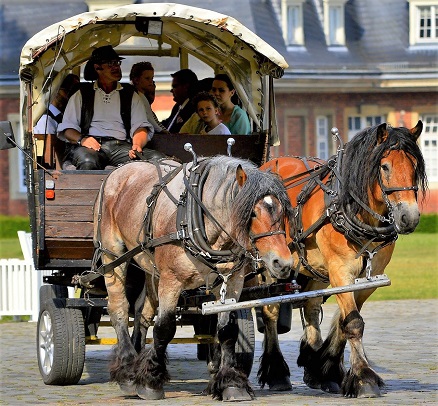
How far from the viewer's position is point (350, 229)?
368 inches

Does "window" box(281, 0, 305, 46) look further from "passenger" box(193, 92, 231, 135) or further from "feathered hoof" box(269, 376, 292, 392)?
"feathered hoof" box(269, 376, 292, 392)

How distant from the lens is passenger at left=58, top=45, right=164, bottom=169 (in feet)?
35.4

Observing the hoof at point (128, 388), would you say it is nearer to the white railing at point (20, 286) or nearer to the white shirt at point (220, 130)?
the white shirt at point (220, 130)

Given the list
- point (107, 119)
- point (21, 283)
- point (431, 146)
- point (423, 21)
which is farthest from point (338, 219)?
point (431, 146)

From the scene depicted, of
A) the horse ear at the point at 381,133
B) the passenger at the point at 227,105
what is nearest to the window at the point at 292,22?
the passenger at the point at 227,105

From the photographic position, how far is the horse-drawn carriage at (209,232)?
28.8 ft

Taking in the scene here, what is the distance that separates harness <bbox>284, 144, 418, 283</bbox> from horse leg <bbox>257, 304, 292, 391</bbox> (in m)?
0.61

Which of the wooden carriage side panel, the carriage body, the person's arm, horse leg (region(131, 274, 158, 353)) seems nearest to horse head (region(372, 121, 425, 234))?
the carriage body

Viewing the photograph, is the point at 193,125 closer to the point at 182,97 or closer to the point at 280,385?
the point at 182,97

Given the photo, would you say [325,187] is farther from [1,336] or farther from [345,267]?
[1,336]

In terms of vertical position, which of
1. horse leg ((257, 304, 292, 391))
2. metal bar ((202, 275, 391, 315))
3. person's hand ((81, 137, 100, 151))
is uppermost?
person's hand ((81, 137, 100, 151))

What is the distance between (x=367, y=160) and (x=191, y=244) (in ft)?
4.93

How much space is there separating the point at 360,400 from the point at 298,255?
1.37 meters

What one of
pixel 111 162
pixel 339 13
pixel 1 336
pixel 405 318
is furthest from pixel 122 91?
pixel 339 13
